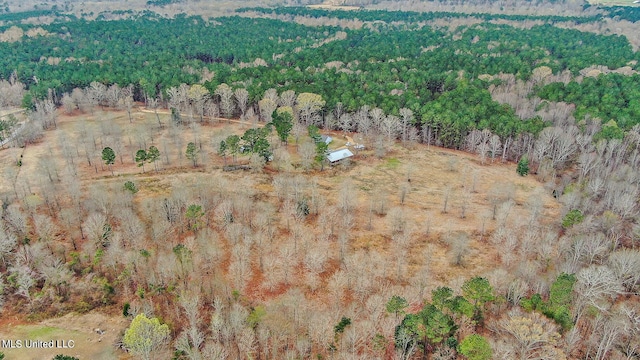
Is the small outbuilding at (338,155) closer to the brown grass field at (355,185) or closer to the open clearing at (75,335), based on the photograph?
the brown grass field at (355,185)

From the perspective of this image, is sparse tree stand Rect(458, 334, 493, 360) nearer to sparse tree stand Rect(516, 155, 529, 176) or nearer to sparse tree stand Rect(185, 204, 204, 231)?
sparse tree stand Rect(185, 204, 204, 231)

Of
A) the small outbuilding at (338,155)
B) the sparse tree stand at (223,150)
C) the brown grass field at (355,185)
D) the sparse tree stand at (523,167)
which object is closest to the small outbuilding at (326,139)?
the brown grass field at (355,185)

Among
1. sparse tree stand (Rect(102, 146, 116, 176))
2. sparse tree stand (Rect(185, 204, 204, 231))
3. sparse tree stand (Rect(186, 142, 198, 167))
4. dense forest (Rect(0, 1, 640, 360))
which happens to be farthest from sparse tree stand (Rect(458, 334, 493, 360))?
sparse tree stand (Rect(102, 146, 116, 176))

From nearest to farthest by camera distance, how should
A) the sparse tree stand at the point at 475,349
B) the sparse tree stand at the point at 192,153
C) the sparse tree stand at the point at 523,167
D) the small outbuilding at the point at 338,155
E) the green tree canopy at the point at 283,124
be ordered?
the sparse tree stand at the point at 475,349 → the sparse tree stand at the point at 192,153 → the sparse tree stand at the point at 523,167 → the small outbuilding at the point at 338,155 → the green tree canopy at the point at 283,124

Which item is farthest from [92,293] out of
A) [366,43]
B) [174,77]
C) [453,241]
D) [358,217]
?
[366,43]

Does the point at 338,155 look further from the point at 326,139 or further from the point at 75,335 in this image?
the point at 75,335

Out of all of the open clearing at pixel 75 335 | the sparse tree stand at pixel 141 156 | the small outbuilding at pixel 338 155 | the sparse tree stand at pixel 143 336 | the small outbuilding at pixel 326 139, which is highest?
the sparse tree stand at pixel 141 156
